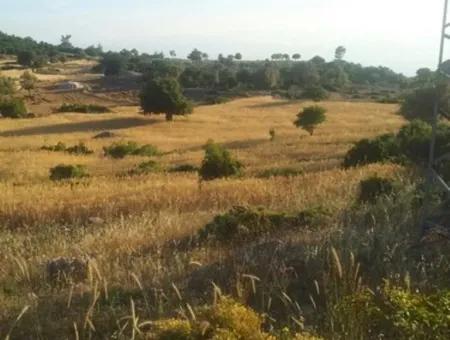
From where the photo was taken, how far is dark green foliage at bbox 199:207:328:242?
7.84 metres

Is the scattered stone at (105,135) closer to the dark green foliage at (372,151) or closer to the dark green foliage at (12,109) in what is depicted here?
the dark green foliage at (12,109)

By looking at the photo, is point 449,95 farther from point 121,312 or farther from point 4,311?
point 4,311

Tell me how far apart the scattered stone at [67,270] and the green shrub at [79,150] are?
39872mm

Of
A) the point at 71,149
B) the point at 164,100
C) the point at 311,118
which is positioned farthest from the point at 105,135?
the point at 311,118

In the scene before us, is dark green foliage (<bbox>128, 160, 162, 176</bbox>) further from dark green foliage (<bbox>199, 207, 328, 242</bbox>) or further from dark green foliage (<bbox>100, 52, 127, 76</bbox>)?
dark green foliage (<bbox>100, 52, 127, 76</bbox>)

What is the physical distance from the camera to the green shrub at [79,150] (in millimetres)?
46166

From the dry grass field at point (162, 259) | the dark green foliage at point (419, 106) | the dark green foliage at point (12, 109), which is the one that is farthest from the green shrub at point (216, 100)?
the dry grass field at point (162, 259)

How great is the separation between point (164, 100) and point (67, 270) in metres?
62.4

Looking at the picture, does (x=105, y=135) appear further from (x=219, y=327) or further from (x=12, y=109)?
(x=219, y=327)

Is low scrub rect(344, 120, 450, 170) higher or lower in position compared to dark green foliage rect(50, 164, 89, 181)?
higher

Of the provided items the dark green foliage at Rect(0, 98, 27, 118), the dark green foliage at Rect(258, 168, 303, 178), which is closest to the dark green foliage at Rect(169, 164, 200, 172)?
the dark green foliage at Rect(258, 168, 303, 178)

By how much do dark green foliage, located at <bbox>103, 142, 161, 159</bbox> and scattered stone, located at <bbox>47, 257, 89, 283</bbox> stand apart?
3846 centimetres

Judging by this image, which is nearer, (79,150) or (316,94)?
(79,150)

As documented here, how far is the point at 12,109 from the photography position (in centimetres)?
7306
